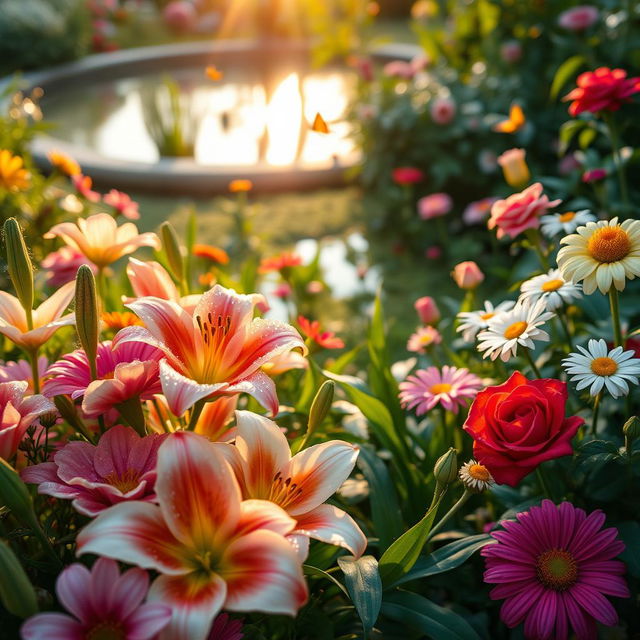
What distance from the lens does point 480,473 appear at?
0.90 m

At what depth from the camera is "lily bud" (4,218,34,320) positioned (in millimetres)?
831

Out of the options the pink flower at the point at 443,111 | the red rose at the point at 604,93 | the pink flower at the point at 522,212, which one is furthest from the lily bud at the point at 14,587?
the pink flower at the point at 443,111

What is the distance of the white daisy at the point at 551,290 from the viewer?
105cm

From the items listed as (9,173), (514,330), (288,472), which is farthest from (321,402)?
(9,173)

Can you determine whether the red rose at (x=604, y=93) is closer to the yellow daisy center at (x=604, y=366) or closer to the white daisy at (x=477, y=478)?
the yellow daisy center at (x=604, y=366)

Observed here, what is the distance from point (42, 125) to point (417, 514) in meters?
1.99

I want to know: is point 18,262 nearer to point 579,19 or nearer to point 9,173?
point 9,173

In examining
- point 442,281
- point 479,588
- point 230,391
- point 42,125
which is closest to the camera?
point 230,391

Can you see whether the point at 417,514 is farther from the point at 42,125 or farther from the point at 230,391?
the point at 42,125

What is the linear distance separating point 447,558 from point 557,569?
0.45 ft

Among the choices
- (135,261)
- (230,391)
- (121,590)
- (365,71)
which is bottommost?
(121,590)

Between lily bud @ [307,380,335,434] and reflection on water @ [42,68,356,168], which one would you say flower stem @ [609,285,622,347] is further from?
reflection on water @ [42,68,356,168]

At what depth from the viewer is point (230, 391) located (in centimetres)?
76

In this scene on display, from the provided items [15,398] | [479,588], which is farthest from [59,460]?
[479,588]
